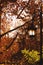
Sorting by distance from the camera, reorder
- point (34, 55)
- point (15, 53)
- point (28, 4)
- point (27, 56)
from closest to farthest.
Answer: point (34, 55) < point (27, 56) < point (28, 4) < point (15, 53)

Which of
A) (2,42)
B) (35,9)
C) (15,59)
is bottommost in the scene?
(15,59)

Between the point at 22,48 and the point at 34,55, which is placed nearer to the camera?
the point at 34,55

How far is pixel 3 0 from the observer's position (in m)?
12.0

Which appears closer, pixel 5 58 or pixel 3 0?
pixel 3 0

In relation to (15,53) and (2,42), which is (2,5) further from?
(15,53)

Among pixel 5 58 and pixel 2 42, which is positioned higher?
pixel 2 42

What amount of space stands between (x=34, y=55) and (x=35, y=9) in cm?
345

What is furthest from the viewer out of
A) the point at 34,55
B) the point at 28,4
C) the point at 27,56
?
the point at 28,4

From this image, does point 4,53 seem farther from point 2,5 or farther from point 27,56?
point 2,5

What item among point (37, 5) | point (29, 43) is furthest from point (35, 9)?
point (29, 43)

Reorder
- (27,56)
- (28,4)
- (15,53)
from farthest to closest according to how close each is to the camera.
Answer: (15,53)
(28,4)
(27,56)

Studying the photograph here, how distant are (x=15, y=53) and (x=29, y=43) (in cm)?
127

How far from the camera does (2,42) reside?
13.8 meters

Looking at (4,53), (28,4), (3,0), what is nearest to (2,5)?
(3,0)
